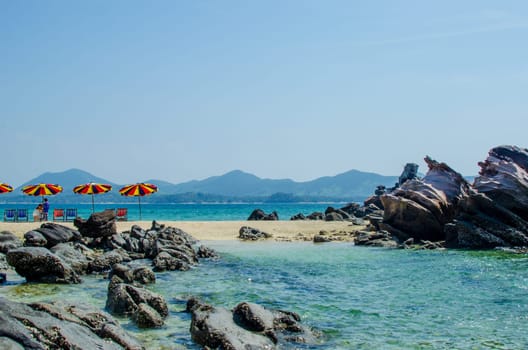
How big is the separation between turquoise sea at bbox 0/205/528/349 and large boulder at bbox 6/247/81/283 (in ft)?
1.83

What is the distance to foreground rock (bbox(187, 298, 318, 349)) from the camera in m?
11.5

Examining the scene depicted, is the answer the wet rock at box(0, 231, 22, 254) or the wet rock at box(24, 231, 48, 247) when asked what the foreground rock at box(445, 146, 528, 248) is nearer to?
the wet rock at box(24, 231, 48, 247)

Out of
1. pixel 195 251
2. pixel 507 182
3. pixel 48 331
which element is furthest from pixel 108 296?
pixel 507 182

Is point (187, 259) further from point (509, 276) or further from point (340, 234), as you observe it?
point (340, 234)

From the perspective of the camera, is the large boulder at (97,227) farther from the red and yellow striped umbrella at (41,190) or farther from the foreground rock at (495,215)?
the red and yellow striped umbrella at (41,190)

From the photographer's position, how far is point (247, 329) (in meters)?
12.6

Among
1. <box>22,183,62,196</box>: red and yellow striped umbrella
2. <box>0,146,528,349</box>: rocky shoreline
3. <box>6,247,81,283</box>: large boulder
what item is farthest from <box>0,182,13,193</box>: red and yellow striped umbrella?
<box>6,247,81,283</box>: large boulder

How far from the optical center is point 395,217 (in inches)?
1513

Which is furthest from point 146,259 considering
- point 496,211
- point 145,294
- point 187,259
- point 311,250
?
point 496,211

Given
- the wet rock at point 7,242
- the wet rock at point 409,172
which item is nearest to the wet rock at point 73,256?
the wet rock at point 7,242

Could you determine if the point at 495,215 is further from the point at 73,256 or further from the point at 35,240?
the point at 35,240

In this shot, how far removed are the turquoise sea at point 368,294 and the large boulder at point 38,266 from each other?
1.83ft

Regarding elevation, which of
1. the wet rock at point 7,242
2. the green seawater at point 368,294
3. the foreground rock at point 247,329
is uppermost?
the wet rock at point 7,242

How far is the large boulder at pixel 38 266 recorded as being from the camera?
2014 centimetres
